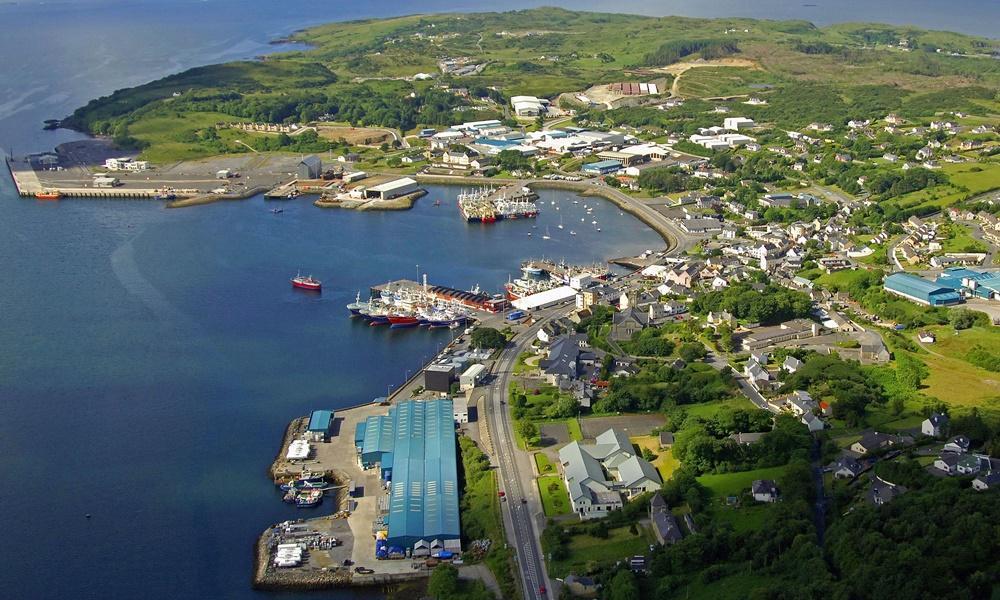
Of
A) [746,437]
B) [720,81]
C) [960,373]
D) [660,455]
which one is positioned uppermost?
[720,81]

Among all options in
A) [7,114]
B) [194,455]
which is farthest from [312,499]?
[7,114]

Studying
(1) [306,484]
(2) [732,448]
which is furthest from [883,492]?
(1) [306,484]

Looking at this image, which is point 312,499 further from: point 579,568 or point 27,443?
point 27,443

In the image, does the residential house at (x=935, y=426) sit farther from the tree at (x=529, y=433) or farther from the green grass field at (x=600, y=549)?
the tree at (x=529, y=433)

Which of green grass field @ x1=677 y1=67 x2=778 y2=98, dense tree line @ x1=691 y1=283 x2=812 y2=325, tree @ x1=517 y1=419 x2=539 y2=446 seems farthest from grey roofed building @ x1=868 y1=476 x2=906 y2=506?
green grass field @ x1=677 y1=67 x2=778 y2=98

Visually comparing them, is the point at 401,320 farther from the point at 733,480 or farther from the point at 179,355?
the point at 733,480

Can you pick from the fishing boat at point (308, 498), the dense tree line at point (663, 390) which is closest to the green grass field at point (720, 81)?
the dense tree line at point (663, 390)
